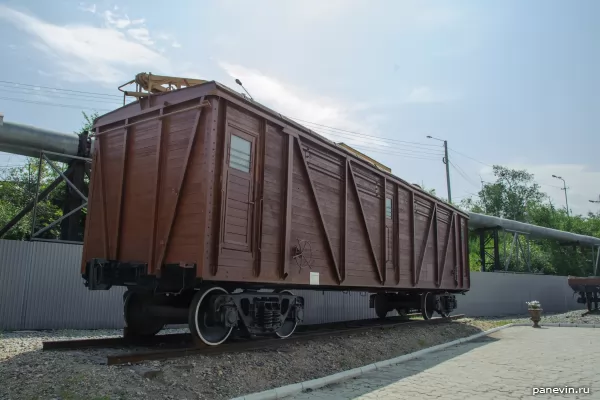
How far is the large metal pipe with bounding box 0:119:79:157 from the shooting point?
39.7 feet

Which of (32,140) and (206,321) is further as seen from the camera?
(32,140)

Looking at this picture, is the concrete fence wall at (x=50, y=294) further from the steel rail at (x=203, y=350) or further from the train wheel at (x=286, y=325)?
the steel rail at (x=203, y=350)

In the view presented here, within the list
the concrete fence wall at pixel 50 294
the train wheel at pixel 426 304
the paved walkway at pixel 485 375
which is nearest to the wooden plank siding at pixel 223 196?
the paved walkway at pixel 485 375

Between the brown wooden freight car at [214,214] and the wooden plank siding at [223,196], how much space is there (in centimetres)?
2

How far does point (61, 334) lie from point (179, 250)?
17.2 ft

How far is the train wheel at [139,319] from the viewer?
753cm

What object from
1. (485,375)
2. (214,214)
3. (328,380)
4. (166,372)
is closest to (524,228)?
(485,375)

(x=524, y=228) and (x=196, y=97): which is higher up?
(x=524, y=228)

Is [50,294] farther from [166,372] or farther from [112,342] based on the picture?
[166,372]

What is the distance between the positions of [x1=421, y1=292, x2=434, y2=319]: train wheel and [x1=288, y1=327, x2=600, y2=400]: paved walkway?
3.01 metres

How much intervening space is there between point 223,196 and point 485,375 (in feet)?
15.8

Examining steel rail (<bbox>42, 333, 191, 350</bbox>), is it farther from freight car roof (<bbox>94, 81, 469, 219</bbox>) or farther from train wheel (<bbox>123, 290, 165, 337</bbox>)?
freight car roof (<bbox>94, 81, 469, 219</bbox>)

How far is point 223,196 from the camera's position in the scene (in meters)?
6.35

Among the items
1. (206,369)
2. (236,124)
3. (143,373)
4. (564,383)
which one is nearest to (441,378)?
(564,383)
